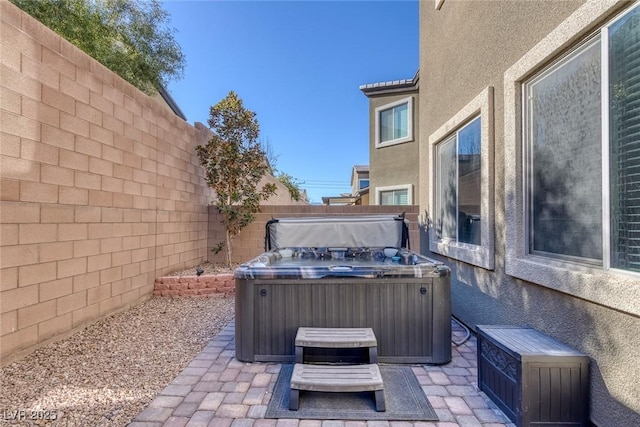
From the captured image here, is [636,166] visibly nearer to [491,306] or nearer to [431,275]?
[431,275]

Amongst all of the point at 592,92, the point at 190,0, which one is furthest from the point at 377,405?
the point at 190,0

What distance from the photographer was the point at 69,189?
366 cm

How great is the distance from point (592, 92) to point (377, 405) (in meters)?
2.71

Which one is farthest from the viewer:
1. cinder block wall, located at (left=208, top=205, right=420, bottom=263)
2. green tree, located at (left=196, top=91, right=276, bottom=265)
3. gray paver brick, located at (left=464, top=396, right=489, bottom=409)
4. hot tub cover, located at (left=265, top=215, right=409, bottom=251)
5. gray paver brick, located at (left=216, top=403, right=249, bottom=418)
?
cinder block wall, located at (left=208, top=205, right=420, bottom=263)

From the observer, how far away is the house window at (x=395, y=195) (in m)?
9.92

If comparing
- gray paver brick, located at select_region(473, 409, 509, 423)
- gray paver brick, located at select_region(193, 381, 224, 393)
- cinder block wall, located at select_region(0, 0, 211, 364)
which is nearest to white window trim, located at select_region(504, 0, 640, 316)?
gray paver brick, located at select_region(473, 409, 509, 423)

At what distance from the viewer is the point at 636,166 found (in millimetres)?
1888

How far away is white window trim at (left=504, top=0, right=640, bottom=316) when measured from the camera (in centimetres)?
190

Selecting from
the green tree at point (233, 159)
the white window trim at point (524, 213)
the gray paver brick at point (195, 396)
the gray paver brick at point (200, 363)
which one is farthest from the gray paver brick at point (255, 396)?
the green tree at point (233, 159)

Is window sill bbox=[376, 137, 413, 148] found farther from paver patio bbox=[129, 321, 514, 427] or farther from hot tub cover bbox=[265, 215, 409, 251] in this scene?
paver patio bbox=[129, 321, 514, 427]

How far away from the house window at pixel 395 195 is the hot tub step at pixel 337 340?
7.43m

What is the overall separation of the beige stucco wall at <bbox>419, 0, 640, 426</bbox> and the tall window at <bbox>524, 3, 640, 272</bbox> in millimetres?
194

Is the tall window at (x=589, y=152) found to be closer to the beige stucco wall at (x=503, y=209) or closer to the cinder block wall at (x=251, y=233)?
the beige stucco wall at (x=503, y=209)

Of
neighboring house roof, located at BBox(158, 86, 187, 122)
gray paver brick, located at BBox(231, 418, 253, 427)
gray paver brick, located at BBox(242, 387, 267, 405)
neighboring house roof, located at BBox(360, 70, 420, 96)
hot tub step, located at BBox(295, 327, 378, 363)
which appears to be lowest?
gray paver brick, located at BBox(242, 387, 267, 405)
